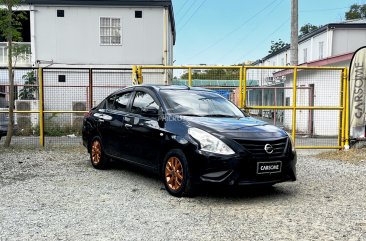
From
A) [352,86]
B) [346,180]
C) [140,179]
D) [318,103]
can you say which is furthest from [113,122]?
[318,103]

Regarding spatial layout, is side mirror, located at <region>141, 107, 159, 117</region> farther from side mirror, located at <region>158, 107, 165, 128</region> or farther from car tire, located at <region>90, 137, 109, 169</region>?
car tire, located at <region>90, 137, 109, 169</region>

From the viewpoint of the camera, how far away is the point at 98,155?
8211 mm

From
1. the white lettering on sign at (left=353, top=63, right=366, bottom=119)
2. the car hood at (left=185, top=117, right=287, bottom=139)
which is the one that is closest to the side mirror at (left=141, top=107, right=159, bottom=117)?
the car hood at (left=185, top=117, right=287, bottom=139)

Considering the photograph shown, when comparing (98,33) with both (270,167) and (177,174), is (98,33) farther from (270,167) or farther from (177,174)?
(270,167)

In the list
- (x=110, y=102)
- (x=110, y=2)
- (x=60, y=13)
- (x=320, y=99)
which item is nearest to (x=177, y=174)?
(x=110, y=102)

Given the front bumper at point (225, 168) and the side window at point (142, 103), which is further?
the side window at point (142, 103)

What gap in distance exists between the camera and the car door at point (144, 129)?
6524mm

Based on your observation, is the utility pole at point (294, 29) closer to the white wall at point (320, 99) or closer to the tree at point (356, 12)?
the white wall at point (320, 99)

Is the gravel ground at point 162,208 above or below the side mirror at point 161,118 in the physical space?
below

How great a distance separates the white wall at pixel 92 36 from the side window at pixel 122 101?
1388cm

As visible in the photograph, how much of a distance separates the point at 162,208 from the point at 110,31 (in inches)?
684

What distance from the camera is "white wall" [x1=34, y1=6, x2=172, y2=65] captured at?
21.3 metres

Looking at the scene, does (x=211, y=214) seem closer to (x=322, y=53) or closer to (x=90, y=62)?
(x=90, y=62)

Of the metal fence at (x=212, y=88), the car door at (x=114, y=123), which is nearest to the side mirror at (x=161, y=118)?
the car door at (x=114, y=123)
